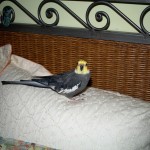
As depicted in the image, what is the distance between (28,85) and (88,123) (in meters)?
0.31

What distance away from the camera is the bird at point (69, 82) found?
926mm

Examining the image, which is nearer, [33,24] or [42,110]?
[42,110]

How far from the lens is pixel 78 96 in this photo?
3.23ft

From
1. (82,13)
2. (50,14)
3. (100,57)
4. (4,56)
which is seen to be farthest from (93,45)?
(4,56)

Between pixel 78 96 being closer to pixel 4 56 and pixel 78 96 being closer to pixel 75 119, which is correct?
pixel 75 119

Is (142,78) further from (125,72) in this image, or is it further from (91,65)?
(91,65)

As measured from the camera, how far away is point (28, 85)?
1002mm

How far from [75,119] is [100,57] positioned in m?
0.35

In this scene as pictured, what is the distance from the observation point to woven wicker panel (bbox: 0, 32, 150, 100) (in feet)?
3.36

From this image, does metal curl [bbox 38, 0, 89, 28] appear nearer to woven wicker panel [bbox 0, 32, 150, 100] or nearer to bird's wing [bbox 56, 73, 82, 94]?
woven wicker panel [bbox 0, 32, 150, 100]

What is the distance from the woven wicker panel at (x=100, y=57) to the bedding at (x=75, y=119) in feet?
0.39

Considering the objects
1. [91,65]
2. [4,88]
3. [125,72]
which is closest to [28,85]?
[4,88]

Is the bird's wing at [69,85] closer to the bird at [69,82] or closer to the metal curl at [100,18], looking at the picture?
the bird at [69,82]

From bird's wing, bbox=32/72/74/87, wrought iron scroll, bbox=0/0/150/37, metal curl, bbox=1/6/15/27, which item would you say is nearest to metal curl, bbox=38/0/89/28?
wrought iron scroll, bbox=0/0/150/37
